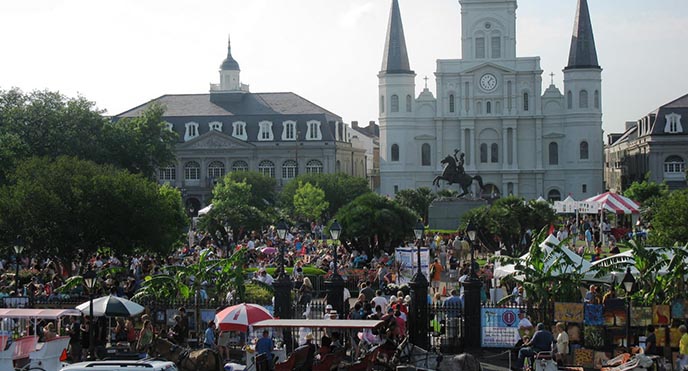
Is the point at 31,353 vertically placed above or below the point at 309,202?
below

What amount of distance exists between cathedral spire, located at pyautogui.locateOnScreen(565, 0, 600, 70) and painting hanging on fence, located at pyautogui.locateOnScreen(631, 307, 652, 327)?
80.6m

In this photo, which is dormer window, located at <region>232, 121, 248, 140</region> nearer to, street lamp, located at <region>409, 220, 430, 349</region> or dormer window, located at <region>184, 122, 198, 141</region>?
dormer window, located at <region>184, 122, 198, 141</region>

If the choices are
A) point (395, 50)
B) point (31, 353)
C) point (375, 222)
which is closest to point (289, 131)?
point (395, 50)

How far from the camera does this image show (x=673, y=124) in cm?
9738

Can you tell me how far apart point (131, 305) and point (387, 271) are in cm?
1399

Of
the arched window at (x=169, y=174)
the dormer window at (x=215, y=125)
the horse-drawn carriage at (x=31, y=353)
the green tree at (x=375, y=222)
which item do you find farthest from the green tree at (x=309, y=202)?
the horse-drawn carriage at (x=31, y=353)

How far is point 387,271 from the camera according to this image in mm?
36969

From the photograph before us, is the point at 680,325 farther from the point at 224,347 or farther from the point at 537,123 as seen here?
the point at 537,123

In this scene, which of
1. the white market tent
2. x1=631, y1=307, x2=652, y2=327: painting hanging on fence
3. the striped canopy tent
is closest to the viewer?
x1=631, y1=307, x2=652, y2=327: painting hanging on fence

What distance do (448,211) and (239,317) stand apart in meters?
46.5

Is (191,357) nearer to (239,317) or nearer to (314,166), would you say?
(239,317)

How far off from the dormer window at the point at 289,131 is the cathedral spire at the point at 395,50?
952 cm

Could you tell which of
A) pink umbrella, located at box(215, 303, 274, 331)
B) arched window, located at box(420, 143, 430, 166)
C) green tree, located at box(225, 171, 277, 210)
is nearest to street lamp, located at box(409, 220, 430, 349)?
pink umbrella, located at box(215, 303, 274, 331)

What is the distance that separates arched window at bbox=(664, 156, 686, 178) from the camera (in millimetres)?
98000
